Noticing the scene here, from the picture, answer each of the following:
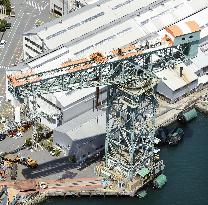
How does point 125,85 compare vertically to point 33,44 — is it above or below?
above

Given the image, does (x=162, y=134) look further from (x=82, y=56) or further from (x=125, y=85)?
(x=82, y=56)

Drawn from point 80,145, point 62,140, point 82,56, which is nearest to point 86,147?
point 80,145

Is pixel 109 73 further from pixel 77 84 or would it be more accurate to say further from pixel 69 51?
pixel 69 51

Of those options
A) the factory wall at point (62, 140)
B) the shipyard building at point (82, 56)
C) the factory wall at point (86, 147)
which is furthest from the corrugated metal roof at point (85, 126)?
the factory wall at point (86, 147)

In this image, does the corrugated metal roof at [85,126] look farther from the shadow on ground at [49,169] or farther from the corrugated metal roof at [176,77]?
the corrugated metal roof at [176,77]

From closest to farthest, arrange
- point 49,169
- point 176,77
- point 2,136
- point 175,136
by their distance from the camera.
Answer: point 49,169 → point 2,136 → point 175,136 → point 176,77

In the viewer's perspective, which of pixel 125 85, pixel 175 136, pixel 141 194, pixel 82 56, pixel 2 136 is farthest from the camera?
pixel 82 56

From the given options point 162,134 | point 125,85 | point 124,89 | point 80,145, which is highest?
point 125,85
